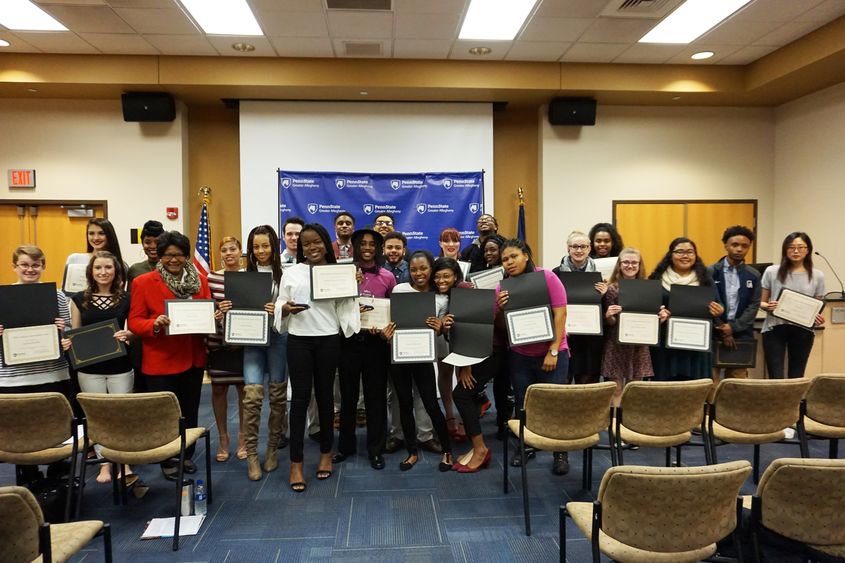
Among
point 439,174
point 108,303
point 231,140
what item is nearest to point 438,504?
point 108,303

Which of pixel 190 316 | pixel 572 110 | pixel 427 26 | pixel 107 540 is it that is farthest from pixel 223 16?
pixel 107 540

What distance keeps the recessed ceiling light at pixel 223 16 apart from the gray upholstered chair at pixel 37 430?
382 centimetres

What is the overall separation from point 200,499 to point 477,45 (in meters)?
5.14

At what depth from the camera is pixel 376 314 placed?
3.35 m

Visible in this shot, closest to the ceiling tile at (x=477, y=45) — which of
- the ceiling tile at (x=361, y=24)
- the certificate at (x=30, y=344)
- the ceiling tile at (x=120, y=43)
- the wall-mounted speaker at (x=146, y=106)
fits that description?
the ceiling tile at (x=361, y=24)

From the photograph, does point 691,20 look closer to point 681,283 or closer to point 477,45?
point 477,45

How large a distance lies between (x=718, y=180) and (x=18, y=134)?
9.57 meters

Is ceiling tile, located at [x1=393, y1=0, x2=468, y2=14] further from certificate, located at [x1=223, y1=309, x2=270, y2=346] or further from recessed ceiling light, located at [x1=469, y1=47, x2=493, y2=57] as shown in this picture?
certificate, located at [x1=223, y1=309, x2=270, y2=346]

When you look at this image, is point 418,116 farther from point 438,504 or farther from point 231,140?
point 438,504

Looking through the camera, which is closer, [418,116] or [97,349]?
[97,349]

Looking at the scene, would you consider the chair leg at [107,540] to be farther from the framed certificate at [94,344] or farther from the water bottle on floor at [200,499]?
the framed certificate at [94,344]

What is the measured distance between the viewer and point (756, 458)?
3156mm

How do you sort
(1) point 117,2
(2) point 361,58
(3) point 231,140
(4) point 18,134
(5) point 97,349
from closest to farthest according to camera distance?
(5) point 97,349 → (1) point 117,2 → (2) point 361,58 → (4) point 18,134 → (3) point 231,140

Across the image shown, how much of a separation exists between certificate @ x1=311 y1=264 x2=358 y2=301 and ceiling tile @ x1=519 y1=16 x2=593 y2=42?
3.50 meters
